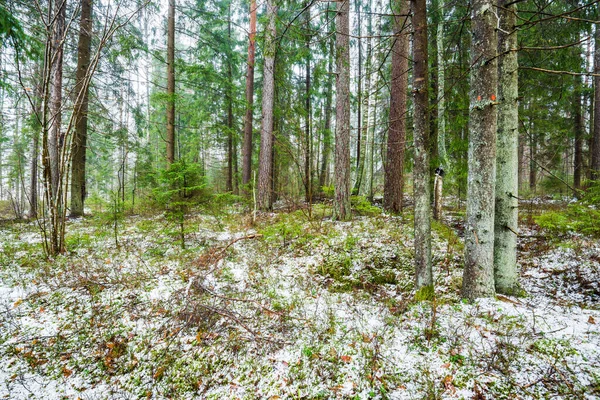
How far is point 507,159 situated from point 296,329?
3.43 meters

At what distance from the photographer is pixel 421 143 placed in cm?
314

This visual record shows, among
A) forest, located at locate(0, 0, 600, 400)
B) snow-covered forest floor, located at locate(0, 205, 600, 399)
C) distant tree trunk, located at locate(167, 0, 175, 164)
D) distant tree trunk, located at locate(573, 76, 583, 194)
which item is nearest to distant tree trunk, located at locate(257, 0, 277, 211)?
distant tree trunk, located at locate(167, 0, 175, 164)

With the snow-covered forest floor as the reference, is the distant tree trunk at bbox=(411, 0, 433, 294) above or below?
above

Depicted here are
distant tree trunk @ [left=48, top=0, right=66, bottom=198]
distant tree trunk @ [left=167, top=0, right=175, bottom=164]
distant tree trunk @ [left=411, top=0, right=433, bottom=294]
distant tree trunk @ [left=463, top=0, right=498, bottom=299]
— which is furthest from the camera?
distant tree trunk @ [left=167, top=0, right=175, bottom=164]

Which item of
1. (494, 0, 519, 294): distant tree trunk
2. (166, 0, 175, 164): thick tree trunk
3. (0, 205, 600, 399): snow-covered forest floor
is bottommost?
(0, 205, 600, 399): snow-covered forest floor

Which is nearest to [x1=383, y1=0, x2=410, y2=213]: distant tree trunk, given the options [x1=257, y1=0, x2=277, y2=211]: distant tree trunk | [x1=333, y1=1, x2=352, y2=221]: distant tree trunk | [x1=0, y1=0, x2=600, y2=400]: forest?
[x1=333, y1=1, x2=352, y2=221]: distant tree trunk

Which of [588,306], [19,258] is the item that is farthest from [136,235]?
[588,306]

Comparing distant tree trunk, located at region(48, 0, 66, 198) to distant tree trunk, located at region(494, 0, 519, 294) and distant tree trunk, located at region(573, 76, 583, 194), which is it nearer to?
distant tree trunk, located at region(494, 0, 519, 294)

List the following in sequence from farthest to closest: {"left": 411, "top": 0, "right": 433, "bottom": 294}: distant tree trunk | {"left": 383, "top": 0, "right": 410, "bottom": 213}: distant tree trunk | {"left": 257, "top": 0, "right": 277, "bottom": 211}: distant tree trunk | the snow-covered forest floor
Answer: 1. {"left": 257, "top": 0, "right": 277, "bottom": 211}: distant tree trunk
2. {"left": 383, "top": 0, "right": 410, "bottom": 213}: distant tree trunk
3. {"left": 411, "top": 0, "right": 433, "bottom": 294}: distant tree trunk
4. the snow-covered forest floor

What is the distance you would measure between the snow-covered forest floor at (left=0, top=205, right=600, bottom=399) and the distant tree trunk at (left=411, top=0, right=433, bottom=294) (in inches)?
21.8

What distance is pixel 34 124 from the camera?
8.84 metres

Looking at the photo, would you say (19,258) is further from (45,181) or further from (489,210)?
(489,210)

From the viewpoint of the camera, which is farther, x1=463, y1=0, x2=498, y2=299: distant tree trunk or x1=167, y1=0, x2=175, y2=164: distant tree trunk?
x1=167, y1=0, x2=175, y2=164: distant tree trunk

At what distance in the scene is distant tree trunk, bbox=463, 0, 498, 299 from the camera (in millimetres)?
2865
